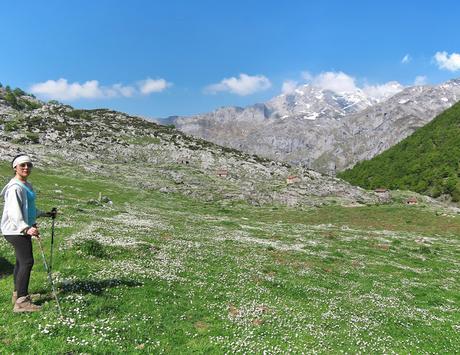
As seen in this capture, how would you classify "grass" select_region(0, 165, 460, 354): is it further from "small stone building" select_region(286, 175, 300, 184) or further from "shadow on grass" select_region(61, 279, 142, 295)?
"small stone building" select_region(286, 175, 300, 184)

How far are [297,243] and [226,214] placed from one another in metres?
31.5

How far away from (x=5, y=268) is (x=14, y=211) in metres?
8.33

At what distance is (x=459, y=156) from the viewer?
180500 millimetres

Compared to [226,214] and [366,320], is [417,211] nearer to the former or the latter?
[226,214]

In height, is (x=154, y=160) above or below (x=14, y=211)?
above

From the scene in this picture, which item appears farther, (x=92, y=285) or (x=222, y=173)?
(x=222, y=173)

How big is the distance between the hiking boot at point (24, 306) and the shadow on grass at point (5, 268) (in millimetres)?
5901

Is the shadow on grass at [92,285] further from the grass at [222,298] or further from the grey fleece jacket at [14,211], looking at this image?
the grey fleece jacket at [14,211]

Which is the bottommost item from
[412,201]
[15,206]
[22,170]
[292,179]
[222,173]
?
[412,201]

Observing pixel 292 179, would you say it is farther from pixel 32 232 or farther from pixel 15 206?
pixel 32 232

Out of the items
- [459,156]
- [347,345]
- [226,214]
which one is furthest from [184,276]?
[459,156]

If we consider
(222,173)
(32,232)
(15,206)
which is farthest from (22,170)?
(222,173)

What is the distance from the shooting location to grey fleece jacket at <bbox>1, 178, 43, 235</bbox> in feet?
41.4

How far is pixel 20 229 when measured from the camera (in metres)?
12.5
